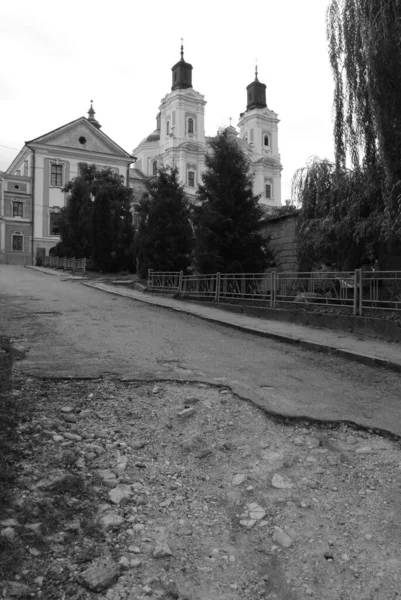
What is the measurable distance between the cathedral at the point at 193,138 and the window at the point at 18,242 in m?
16.0

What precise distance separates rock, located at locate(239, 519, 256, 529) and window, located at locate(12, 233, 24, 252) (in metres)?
52.8

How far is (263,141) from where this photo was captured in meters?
74.0

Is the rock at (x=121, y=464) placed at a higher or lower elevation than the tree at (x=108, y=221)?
lower

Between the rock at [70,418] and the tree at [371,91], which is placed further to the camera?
the tree at [371,91]

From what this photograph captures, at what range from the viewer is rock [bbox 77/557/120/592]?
219 centimetres

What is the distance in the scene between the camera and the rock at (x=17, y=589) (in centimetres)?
209

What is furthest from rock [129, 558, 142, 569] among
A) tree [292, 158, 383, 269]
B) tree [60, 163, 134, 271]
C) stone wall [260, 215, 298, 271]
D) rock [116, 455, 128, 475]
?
tree [60, 163, 134, 271]

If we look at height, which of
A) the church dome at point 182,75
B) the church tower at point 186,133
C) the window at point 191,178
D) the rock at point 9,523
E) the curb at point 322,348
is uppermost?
the church dome at point 182,75

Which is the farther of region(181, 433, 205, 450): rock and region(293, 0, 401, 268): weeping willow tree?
region(293, 0, 401, 268): weeping willow tree

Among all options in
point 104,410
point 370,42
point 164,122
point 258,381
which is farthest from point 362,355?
point 164,122

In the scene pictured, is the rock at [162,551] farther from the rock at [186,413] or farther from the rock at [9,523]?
the rock at [186,413]

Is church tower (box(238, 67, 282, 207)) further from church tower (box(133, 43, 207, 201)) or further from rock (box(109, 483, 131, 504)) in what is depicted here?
rock (box(109, 483, 131, 504))

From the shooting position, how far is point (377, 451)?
12.3 ft

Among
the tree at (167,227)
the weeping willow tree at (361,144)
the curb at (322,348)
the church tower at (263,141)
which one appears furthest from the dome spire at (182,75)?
the curb at (322,348)
